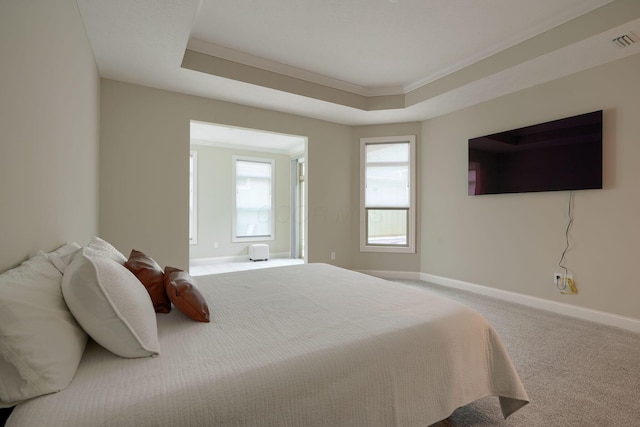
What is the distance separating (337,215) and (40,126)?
160 inches

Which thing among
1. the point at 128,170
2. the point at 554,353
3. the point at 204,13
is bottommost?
the point at 554,353

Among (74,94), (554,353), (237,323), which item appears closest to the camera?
(237,323)

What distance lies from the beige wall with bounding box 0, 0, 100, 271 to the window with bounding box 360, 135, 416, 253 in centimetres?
388

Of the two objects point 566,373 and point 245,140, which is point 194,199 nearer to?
point 245,140

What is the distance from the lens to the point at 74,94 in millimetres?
2141

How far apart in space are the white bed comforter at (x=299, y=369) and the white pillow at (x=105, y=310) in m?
0.06

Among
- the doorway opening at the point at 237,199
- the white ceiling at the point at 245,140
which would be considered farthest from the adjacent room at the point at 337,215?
the doorway opening at the point at 237,199

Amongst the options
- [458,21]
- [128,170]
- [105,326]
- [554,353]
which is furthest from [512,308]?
[128,170]

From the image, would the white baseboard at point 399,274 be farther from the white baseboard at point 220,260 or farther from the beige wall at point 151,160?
the white baseboard at point 220,260

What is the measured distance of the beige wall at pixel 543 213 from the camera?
9.61 ft

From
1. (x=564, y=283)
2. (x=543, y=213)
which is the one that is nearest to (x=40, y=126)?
(x=543, y=213)

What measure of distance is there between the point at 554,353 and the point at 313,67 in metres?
3.70

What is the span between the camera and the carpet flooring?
1.68 m

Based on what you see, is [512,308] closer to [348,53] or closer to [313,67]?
[348,53]
